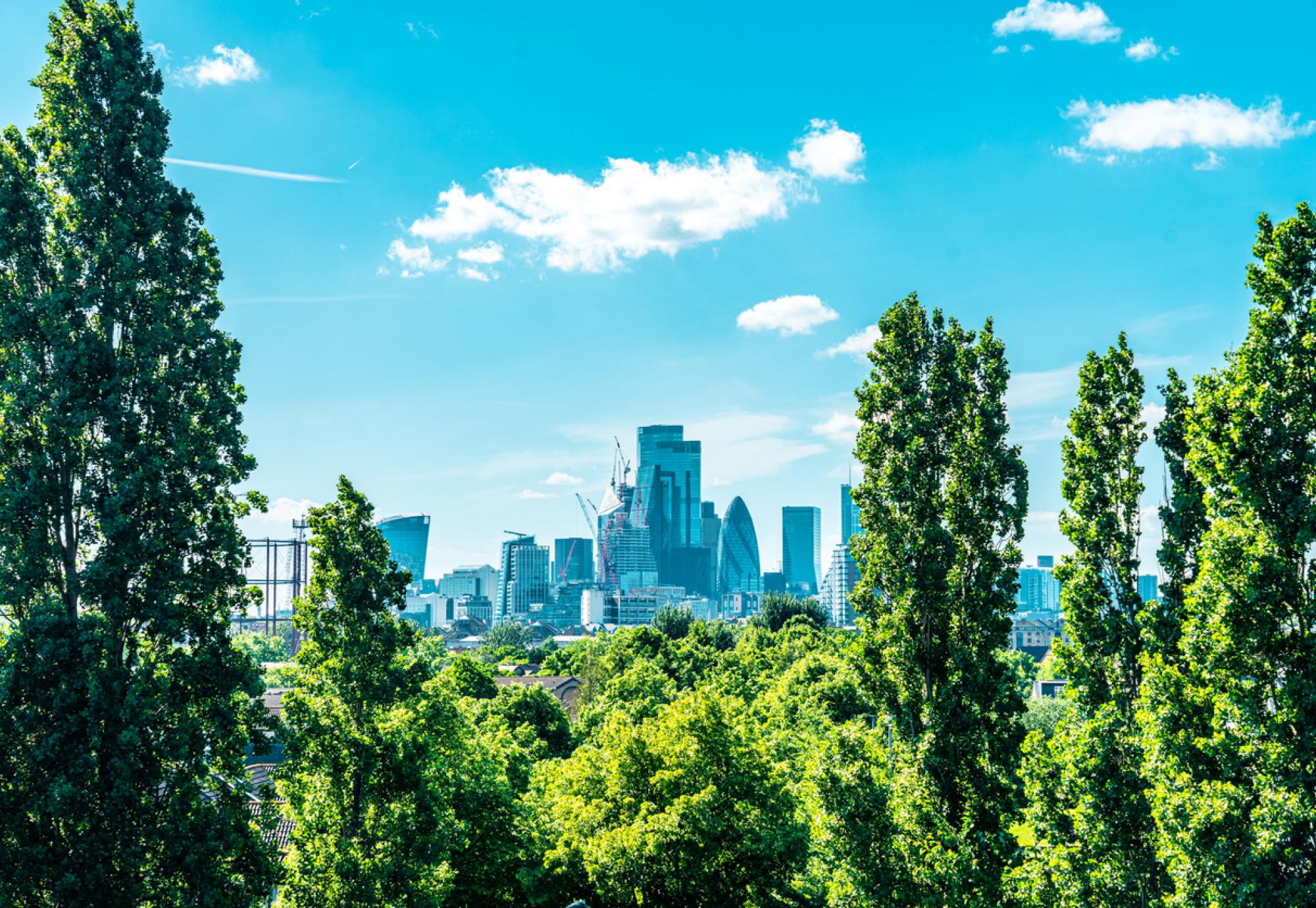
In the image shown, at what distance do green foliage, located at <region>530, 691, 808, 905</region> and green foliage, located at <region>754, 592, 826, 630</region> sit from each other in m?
70.0

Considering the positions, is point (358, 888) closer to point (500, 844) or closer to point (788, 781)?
point (500, 844)

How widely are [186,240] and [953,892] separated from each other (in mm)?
21056

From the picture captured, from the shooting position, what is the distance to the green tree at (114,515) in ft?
50.9

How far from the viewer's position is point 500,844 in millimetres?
28766

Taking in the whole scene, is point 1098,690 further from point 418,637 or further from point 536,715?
point 536,715

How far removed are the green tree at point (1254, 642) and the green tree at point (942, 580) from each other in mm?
5496

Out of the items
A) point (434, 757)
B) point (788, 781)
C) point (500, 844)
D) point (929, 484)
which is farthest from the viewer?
point (788, 781)

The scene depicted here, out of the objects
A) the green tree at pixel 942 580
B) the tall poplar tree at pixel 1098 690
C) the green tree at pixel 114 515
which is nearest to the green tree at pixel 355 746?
the green tree at pixel 114 515

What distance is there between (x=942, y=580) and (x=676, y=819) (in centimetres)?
1116

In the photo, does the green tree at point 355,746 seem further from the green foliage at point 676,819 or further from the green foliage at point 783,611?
the green foliage at point 783,611

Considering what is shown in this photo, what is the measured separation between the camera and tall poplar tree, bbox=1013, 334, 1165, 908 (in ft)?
50.4

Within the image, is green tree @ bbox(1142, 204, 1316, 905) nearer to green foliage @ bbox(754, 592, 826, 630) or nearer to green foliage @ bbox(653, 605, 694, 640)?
green foliage @ bbox(653, 605, 694, 640)

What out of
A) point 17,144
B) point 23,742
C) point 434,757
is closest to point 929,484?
point 434,757

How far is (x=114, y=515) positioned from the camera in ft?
55.6
